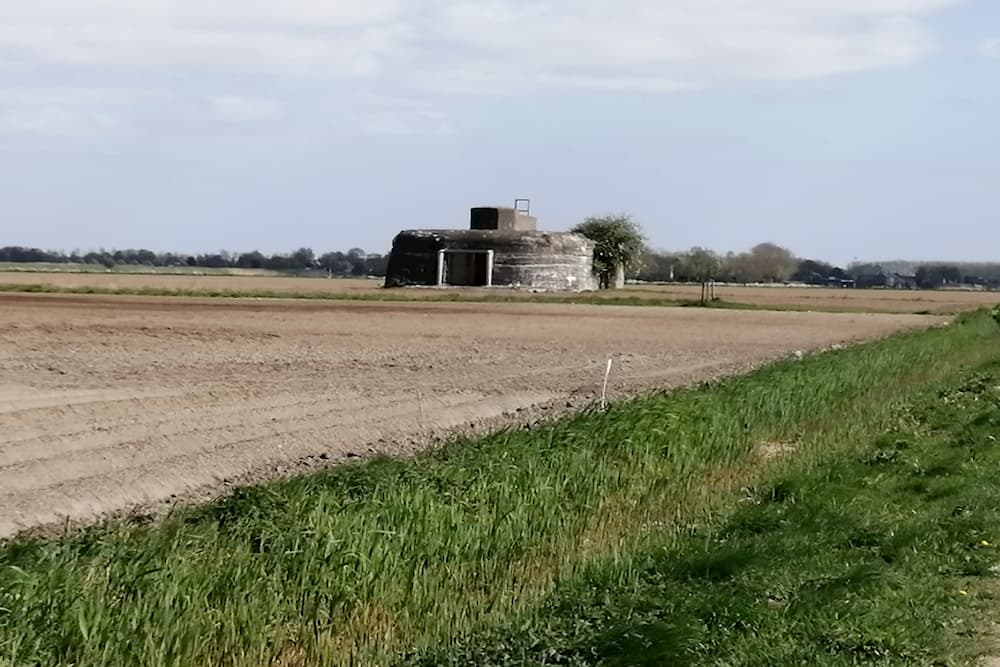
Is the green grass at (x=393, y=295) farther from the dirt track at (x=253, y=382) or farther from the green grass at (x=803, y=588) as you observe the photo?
the green grass at (x=803, y=588)

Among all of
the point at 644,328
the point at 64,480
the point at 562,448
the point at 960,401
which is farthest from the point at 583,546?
the point at 644,328

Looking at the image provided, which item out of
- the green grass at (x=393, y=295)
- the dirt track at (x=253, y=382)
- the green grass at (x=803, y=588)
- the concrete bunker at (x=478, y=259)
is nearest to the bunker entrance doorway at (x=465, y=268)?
the concrete bunker at (x=478, y=259)

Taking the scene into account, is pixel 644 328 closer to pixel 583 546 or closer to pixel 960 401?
pixel 960 401

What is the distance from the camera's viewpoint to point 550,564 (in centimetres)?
1104

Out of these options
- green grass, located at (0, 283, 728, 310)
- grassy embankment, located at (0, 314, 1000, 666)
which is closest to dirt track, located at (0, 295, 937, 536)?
grassy embankment, located at (0, 314, 1000, 666)

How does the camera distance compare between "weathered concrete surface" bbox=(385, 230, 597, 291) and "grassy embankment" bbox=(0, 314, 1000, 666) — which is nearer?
"grassy embankment" bbox=(0, 314, 1000, 666)

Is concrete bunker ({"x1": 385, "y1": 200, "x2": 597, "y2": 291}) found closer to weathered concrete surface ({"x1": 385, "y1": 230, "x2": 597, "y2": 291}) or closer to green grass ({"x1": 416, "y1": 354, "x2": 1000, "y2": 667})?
weathered concrete surface ({"x1": 385, "y1": 230, "x2": 597, "y2": 291})

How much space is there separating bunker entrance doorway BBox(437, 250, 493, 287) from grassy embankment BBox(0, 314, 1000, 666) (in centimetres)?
6684

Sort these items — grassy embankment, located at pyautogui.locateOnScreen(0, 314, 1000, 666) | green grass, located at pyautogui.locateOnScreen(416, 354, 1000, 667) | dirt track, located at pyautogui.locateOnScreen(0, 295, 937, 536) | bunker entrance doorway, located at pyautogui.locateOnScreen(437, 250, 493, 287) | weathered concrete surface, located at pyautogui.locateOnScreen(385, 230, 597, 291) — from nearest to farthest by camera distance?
grassy embankment, located at pyautogui.locateOnScreen(0, 314, 1000, 666), green grass, located at pyautogui.locateOnScreen(416, 354, 1000, 667), dirt track, located at pyautogui.locateOnScreen(0, 295, 937, 536), bunker entrance doorway, located at pyautogui.locateOnScreen(437, 250, 493, 287), weathered concrete surface, located at pyautogui.locateOnScreen(385, 230, 597, 291)

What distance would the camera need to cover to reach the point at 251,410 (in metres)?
18.5

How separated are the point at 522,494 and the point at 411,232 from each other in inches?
2904

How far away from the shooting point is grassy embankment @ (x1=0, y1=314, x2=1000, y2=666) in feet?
26.2

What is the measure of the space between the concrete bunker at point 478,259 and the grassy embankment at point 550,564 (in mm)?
67115

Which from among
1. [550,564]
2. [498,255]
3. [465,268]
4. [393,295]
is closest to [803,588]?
[550,564]
